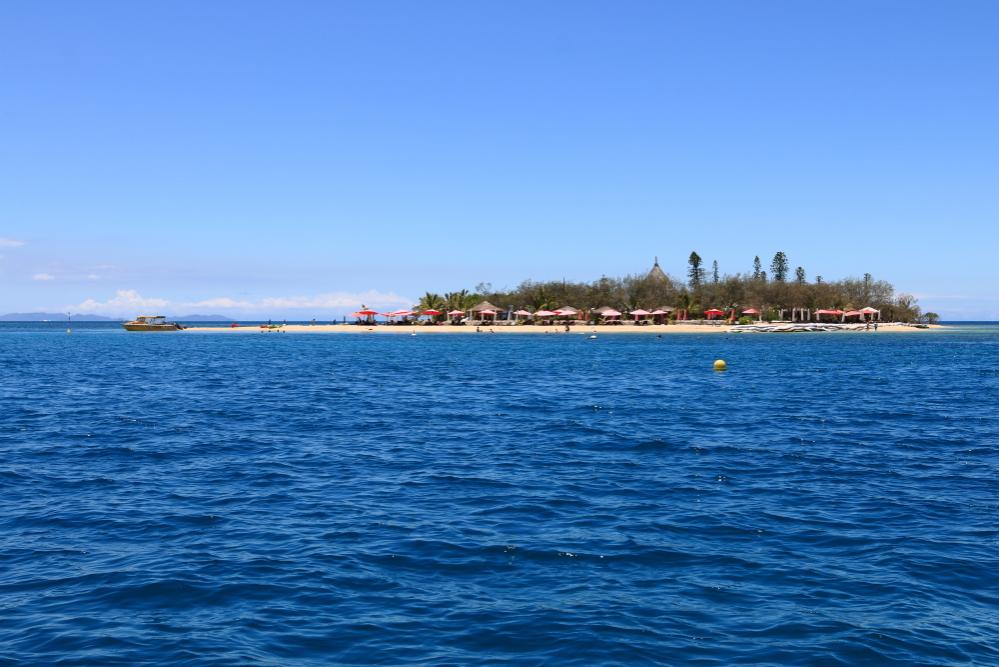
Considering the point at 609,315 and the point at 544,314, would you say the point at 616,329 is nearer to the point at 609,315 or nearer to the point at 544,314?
the point at 609,315

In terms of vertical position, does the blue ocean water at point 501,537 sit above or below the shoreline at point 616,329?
below

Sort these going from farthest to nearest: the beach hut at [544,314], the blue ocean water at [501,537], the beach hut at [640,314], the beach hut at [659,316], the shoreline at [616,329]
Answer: the beach hut at [659,316] < the beach hut at [544,314] < the beach hut at [640,314] < the shoreline at [616,329] < the blue ocean water at [501,537]

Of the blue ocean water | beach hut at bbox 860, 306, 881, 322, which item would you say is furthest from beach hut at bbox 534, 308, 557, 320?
the blue ocean water

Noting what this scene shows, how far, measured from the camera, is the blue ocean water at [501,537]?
29.2 feet

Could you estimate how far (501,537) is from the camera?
1288 cm

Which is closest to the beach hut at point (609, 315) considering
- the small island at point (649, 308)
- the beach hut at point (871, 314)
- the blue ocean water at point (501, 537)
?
the small island at point (649, 308)

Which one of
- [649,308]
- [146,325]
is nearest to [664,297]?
[649,308]

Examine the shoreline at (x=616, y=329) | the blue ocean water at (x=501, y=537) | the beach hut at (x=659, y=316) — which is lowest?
the blue ocean water at (x=501, y=537)

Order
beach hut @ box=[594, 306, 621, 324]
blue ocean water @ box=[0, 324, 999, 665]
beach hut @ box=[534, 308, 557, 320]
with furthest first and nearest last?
beach hut @ box=[534, 308, 557, 320] → beach hut @ box=[594, 306, 621, 324] → blue ocean water @ box=[0, 324, 999, 665]

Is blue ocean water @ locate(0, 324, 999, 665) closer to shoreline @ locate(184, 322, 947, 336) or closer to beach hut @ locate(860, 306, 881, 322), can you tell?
shoreline @ locate(184, 322, 947, 336)

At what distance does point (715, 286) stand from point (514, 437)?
14702cm

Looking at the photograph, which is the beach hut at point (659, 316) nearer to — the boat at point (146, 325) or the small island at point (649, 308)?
the small island at point (649, 308)

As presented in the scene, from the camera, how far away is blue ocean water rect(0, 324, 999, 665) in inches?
350

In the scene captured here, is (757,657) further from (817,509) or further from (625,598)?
(817,509)
